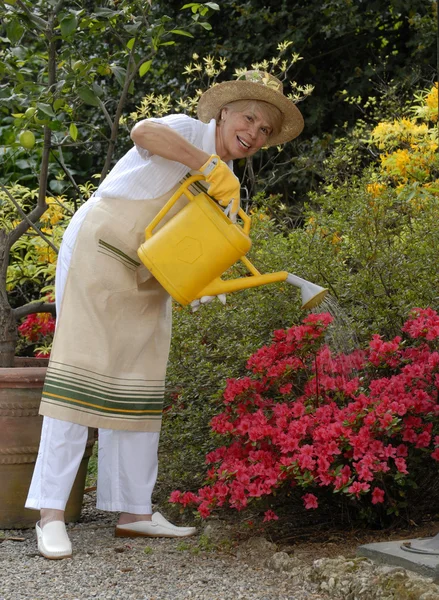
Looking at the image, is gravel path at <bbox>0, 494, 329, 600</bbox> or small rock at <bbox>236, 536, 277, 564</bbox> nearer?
gravel path at <bbox>0, 494, 329, 600</bbox>

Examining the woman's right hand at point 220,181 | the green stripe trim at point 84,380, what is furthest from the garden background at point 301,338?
the woman's right hand at point 220,181

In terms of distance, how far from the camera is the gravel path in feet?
8.29

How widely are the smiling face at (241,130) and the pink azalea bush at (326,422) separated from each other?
0.62m

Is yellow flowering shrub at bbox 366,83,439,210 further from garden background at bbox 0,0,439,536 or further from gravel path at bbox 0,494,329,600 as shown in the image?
gravel path at bbox 0,494,329,600

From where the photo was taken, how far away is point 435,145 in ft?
15.6

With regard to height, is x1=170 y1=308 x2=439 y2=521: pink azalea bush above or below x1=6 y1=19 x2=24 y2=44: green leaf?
below

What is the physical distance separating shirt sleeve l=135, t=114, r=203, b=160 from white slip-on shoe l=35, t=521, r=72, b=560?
1245 millimetres

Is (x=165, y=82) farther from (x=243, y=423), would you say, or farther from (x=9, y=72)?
(x=243, y=423)

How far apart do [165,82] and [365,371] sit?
497 cm

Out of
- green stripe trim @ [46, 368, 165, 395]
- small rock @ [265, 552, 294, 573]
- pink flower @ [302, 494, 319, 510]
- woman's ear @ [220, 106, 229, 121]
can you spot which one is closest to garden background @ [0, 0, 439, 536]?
pink flower @ [302, 494, 319, 510]

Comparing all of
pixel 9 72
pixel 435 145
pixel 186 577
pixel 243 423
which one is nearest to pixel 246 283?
pixel 243 423


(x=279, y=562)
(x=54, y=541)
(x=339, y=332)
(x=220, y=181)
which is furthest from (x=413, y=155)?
(x=54, y=541)

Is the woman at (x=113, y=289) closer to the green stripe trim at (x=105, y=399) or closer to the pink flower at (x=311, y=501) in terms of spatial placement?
the green stripe trim at (x=105, y=399)

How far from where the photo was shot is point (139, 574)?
2730mm
